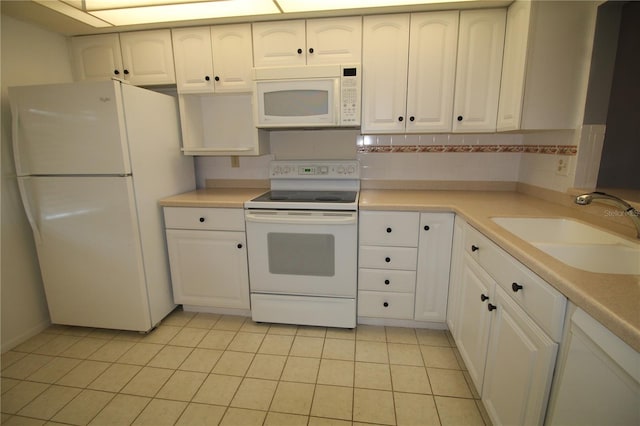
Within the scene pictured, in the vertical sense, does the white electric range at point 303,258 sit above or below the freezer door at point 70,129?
below

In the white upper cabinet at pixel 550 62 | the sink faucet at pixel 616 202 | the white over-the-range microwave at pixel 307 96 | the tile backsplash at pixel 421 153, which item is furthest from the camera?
the tile backsplash at pixel 421 153

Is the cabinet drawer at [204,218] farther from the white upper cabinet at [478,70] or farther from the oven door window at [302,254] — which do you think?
the white upper cabinet at [478,70]

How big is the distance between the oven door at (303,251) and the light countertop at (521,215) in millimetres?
208

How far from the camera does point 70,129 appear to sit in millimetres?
1787

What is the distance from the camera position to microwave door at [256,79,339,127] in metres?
1.99

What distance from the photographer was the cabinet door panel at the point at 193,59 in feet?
7.05

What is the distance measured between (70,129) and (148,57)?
81cm

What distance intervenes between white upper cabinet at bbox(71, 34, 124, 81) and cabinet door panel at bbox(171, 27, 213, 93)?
1.51ft

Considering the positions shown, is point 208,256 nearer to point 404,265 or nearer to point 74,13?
point 404,265

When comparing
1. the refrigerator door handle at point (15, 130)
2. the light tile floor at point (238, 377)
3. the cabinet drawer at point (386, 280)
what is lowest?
the light tile floor at point (238, 377)

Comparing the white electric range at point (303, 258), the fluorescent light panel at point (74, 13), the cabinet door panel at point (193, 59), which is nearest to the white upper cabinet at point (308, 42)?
the cabinet door panel at point (193, 59)

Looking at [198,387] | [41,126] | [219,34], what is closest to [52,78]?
[41,126]

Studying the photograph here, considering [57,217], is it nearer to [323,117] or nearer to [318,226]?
[318,226]

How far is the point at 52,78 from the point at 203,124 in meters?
1.04
